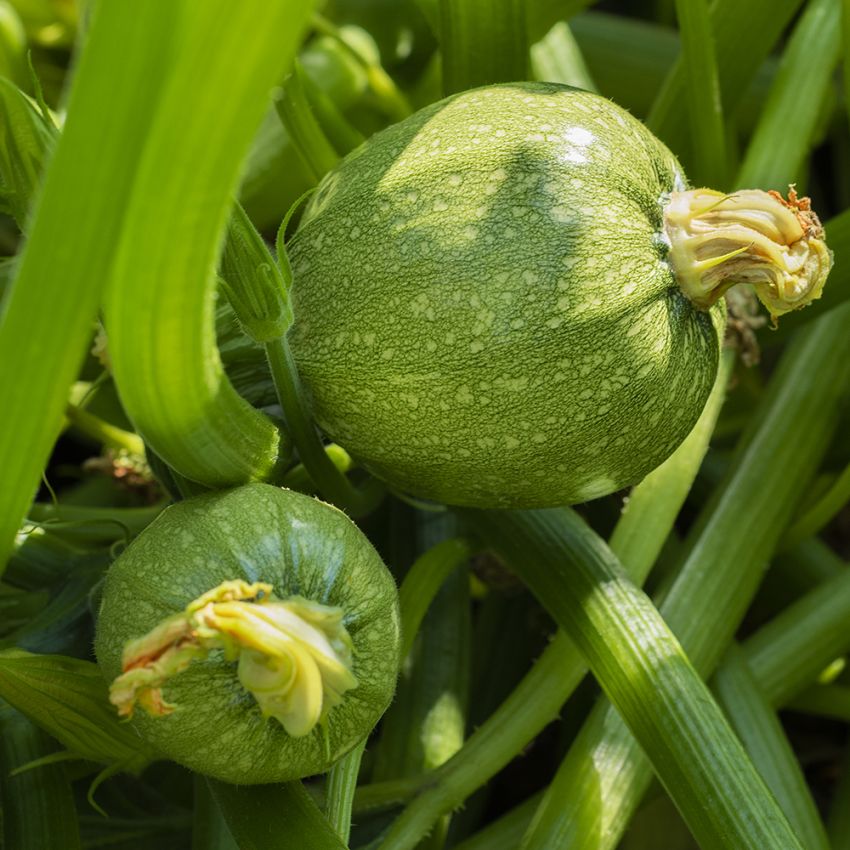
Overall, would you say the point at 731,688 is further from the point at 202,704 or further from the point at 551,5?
the point at 551,5

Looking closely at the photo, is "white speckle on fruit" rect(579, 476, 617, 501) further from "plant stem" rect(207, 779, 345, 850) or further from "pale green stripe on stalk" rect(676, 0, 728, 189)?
"pale green stripe on stalk" rect(676, 0, 728, 189)

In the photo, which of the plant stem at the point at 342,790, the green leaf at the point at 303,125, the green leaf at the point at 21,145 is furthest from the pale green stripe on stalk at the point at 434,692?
the green leaf at the point at 21,145

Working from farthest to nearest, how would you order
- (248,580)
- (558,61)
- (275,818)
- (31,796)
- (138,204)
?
1. (558,61)
2. (31,796)
3. (275,818)
4. (248,580)
5. (138,204)

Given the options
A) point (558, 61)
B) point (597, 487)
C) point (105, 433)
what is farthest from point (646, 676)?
point (558, 61)

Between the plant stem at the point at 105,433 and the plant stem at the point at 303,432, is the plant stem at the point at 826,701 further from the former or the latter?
the plant stem at the point at 105,433

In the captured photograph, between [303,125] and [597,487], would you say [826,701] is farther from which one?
[303,125]

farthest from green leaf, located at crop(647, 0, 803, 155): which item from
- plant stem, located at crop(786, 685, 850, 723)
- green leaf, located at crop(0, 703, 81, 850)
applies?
green leaf, located at crop(0, 703, 81, 850)
